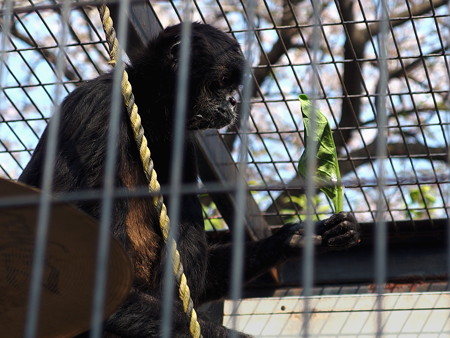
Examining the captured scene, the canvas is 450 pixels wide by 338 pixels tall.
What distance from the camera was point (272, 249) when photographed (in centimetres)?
495

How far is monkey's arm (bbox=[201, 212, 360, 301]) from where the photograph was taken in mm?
4219

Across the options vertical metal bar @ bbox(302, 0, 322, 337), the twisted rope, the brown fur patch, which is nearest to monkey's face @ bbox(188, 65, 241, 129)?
the brown fur patch

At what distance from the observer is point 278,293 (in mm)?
5391

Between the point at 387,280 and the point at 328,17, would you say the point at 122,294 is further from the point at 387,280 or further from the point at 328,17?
the point at 328,17

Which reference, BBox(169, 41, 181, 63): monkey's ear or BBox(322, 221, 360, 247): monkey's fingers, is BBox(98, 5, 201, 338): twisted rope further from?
BBox(169, 41, 181, 63): monkey's ear

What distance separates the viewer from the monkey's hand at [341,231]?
4.20m

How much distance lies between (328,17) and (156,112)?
215 inches

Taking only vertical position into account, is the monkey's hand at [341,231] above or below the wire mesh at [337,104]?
below

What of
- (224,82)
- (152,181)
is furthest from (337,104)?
(152,181)

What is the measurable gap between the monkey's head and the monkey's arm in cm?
71

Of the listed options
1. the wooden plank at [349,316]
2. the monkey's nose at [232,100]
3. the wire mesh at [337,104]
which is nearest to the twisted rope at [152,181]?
the wire mesh at [337,104]

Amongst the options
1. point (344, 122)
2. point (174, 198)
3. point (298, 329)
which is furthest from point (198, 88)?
point (174, 198)

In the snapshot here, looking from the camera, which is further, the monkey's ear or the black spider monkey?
the monkey's ear

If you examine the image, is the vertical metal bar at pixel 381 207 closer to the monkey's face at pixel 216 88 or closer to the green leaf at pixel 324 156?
the green leaf at pixel 324 156
